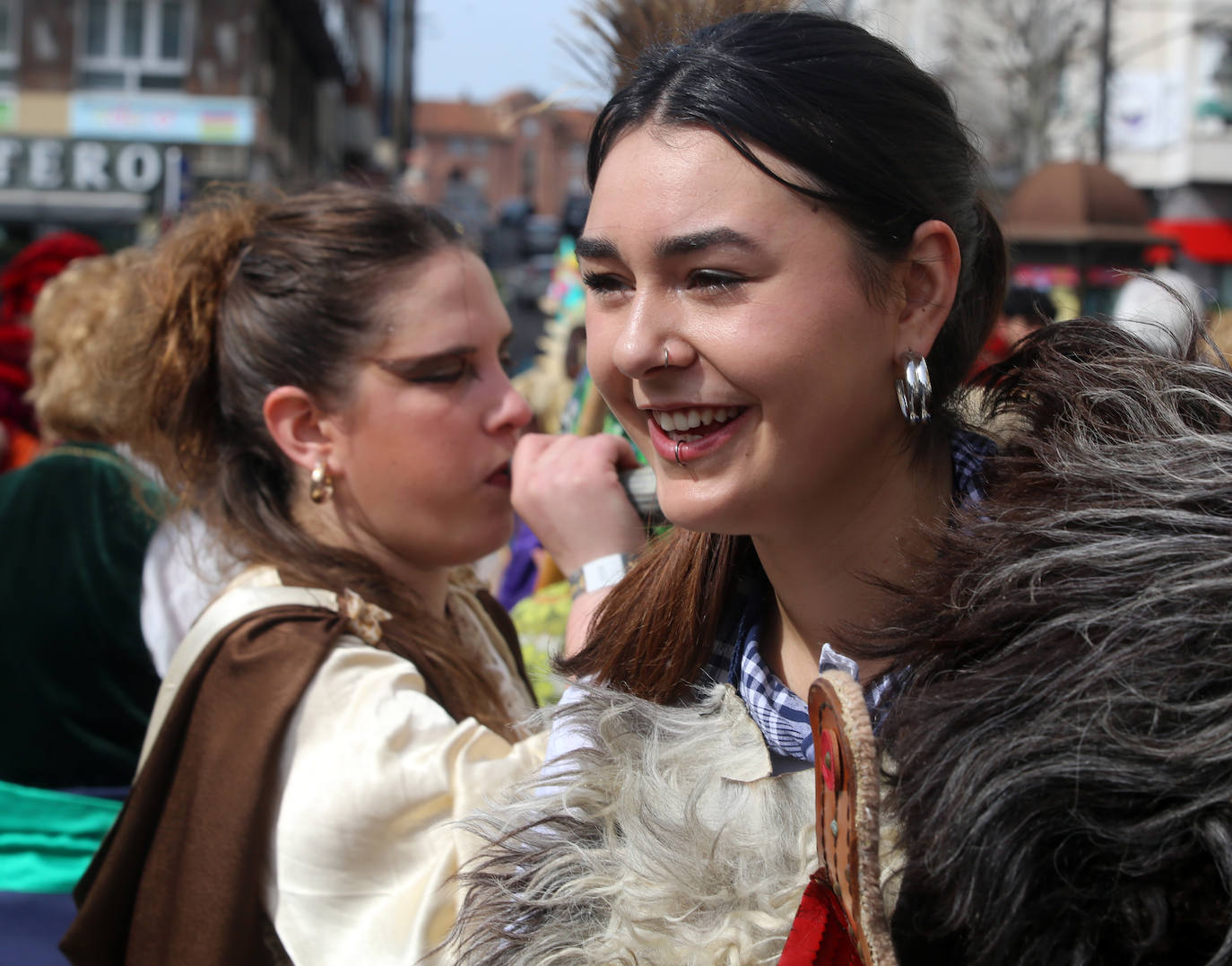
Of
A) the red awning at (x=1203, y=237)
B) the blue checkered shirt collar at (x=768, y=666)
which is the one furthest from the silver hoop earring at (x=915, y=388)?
the red awning at (x=1203, y=237)

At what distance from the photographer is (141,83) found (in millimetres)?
19922

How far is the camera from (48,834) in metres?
2.29

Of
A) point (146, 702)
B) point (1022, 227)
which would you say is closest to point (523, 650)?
point (146, 702)

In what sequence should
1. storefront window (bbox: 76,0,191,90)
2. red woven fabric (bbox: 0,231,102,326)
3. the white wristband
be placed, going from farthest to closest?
1. storefront window (bbox: 76,0,191,90)
2. red woven fabric (bbox: 0,231,102,326)
3. the white wristband

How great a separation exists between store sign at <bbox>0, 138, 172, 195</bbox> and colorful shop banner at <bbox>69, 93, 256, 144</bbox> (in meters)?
1.21

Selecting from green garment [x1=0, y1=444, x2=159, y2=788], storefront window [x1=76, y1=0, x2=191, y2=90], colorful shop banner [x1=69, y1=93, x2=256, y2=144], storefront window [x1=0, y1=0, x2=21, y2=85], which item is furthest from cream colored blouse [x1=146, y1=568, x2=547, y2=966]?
storefront window [x1=0, y1=0, x2=21, y2=85]

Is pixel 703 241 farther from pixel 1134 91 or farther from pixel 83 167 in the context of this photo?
pixel 1134 91

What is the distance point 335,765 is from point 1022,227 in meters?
7.30

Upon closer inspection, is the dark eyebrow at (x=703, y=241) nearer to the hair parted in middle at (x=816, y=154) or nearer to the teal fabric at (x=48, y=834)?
the hair parted in middle at (x=816, y=154)

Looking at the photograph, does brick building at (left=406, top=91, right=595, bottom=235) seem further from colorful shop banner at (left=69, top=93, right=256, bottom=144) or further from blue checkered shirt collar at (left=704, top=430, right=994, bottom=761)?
blue checkered shirt collar at (left=704, top=430, right=994, bottom=761)

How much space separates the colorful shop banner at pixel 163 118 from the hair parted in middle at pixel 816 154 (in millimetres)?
19558

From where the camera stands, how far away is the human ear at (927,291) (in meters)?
1.17

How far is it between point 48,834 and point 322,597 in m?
0.90

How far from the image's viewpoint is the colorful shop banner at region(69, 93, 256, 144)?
19.2m
